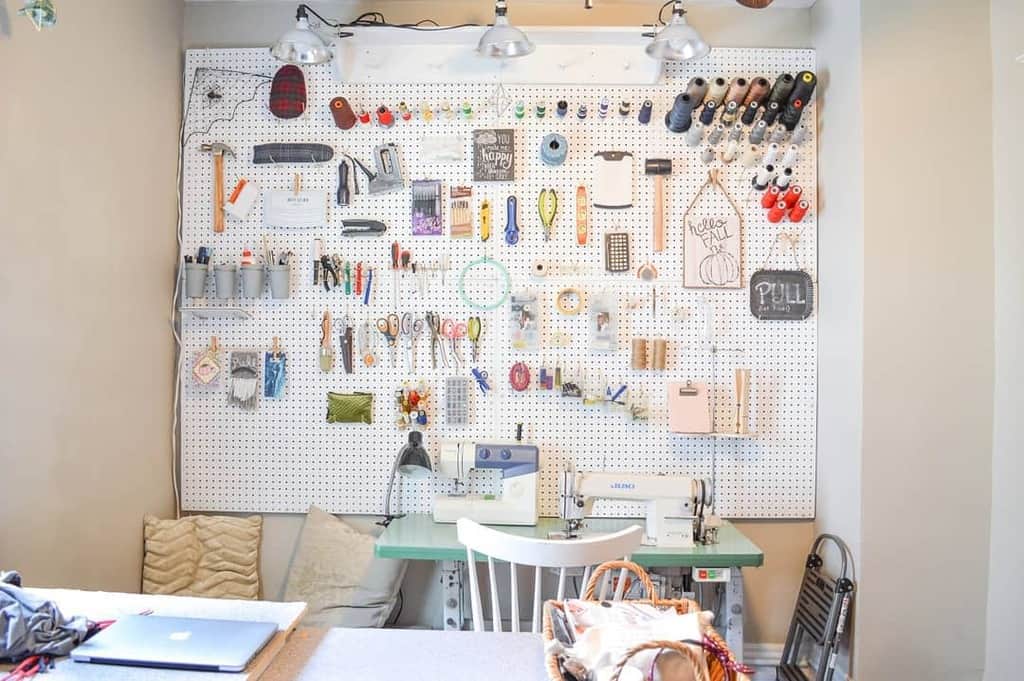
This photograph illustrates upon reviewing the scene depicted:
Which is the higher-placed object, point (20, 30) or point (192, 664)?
point (20, 30)

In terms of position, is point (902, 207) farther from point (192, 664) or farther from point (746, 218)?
point (192, 664)

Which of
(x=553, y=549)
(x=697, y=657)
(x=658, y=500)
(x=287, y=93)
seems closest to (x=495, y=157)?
(x=287, y=93)

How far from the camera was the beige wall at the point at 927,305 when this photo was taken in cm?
200

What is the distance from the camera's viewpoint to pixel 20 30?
164cm

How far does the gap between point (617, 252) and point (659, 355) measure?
384 mm

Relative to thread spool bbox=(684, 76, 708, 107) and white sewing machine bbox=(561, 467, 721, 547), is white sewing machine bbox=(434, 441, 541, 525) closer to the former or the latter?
white sewing machine bbox=(561, 467, 721, 547)

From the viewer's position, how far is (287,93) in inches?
90.7

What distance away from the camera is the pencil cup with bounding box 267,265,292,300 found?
2.29 meters

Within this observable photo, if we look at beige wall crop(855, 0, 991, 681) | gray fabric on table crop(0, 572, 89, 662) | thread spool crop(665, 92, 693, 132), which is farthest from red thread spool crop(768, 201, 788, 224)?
gray fabric on table crop(0, 572, 89, 662)

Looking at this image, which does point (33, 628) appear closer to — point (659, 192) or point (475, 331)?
point (475, 331)

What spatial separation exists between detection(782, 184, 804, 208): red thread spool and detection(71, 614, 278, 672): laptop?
2004 millimetres

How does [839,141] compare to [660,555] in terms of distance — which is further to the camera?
[839,141]

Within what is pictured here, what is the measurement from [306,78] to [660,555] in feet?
6.49

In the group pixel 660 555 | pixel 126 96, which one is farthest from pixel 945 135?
pixel 126 96
